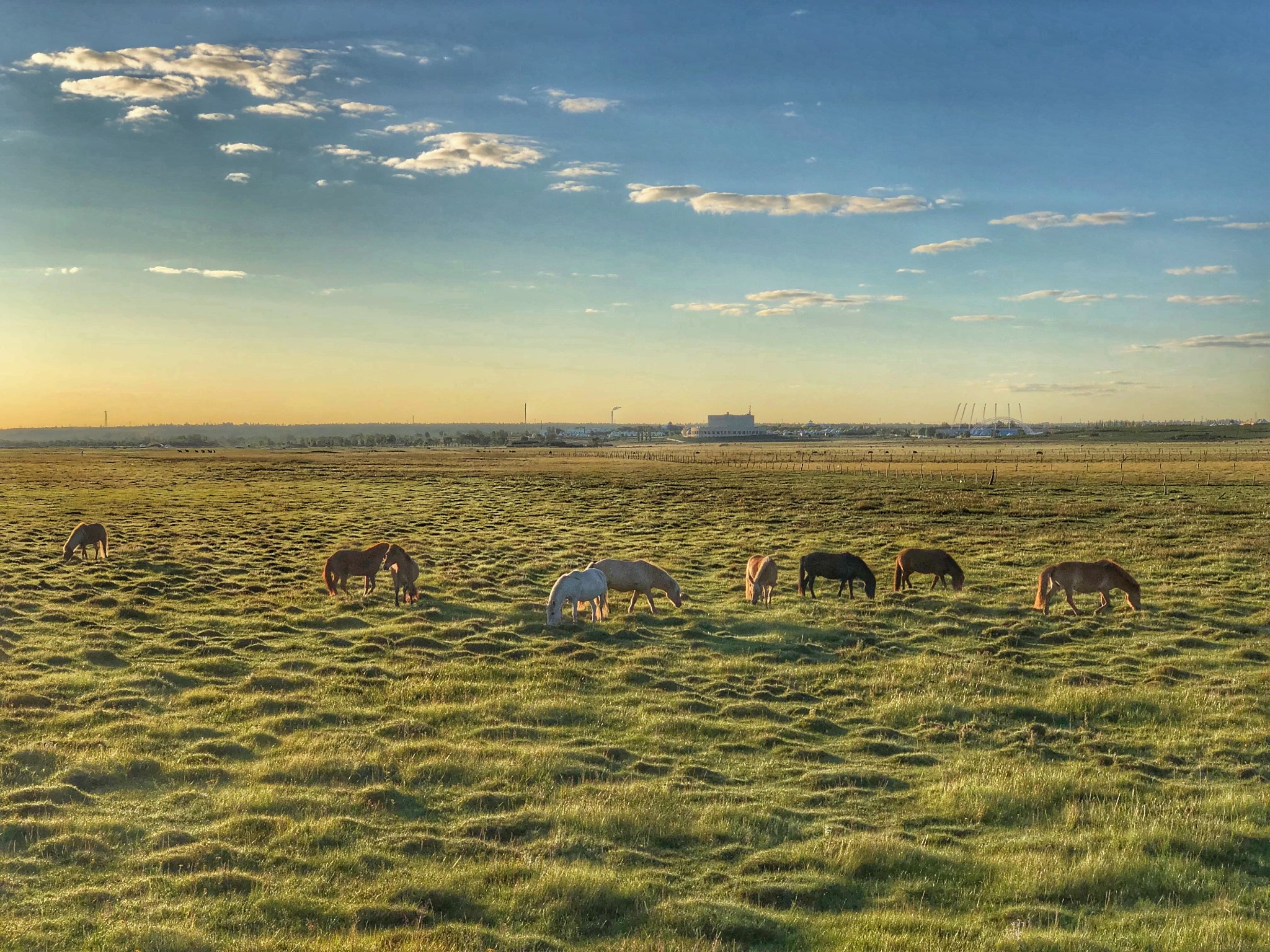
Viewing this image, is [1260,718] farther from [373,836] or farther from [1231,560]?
[1231,560]

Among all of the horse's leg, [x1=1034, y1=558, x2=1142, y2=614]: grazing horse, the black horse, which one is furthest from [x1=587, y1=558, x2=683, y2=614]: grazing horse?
the horse's leg

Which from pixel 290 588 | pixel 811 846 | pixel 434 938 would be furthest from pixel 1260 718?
pixel 290 588

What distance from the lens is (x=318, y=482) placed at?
7375 cm

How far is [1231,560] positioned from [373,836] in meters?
29.0

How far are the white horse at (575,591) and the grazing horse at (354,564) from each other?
219 inches

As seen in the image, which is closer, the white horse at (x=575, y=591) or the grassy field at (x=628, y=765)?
the grassy field at (x=628, y=765)

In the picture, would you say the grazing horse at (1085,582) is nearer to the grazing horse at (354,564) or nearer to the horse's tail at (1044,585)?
the horse's tail at (1044,585)

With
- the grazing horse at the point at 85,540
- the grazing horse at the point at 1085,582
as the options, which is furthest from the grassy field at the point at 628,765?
the grazing horse at the point at 85,540

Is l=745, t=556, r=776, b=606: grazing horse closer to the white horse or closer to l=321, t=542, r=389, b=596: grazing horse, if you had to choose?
the white horse

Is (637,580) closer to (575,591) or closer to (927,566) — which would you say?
(575,591)

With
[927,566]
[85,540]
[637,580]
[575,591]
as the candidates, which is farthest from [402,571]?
[85,540]

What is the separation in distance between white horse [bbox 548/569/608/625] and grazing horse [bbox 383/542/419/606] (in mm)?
4685

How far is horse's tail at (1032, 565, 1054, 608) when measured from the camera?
20641 mm

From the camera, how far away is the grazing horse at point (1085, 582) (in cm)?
2038
